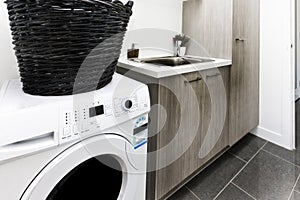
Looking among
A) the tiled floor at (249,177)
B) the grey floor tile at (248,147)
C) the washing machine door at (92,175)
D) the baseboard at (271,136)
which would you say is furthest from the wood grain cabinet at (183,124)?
the baseboard at (271,136)

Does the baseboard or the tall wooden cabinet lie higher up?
the tall wooden cabinet

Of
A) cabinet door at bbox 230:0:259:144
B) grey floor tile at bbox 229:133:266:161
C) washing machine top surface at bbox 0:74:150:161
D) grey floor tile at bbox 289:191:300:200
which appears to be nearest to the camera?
washing machine top surface at bbox 0:74:150:161

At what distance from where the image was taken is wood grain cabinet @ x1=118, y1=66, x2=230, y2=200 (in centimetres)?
111

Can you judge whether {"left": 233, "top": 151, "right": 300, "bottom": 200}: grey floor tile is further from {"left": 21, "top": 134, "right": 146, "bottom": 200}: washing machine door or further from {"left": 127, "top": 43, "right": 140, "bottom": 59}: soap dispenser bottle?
{"left": 127, "top": 43, "right": 140, "bottom": 59}: soap dispenser bottle

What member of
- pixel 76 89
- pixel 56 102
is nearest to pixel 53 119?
pixel 56 102

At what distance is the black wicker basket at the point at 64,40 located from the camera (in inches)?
24.9

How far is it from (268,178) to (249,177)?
137 mm

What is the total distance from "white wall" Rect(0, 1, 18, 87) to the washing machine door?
72cm

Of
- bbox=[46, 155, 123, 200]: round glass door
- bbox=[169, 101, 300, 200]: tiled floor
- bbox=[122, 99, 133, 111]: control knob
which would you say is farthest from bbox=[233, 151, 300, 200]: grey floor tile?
bbox=[122, 99, 133, 111]: control knob

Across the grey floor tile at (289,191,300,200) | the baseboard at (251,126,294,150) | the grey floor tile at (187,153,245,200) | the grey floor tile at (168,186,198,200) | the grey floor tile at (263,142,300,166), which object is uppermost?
the baseboard at (251,126,294,150)

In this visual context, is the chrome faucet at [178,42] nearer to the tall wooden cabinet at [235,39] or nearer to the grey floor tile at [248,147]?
the tall wooden cabinet at [235,39]

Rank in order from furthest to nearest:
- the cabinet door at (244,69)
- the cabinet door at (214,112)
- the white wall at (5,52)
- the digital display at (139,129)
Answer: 1. the cabinet door at (244,69)
2. the cabinet door at (214,112)
3. the white wall at (5,52)
4. the digital display at (139,129)

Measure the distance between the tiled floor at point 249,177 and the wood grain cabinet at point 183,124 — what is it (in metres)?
0.11

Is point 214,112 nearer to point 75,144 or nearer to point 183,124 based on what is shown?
point 183,124
